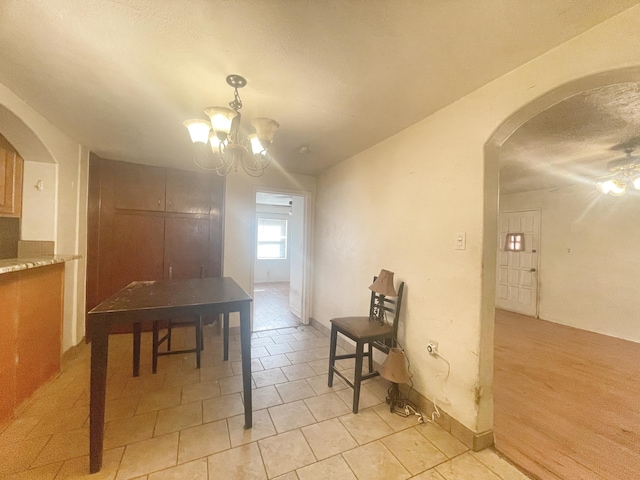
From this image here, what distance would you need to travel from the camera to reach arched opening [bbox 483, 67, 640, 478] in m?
1.55

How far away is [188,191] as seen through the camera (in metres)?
3.59

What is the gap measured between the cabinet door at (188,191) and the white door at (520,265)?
551 centimetres

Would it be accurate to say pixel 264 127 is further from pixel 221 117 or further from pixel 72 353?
pixel 72 353

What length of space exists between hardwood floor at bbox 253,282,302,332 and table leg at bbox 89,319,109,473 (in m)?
2.26

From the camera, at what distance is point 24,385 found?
188 cm

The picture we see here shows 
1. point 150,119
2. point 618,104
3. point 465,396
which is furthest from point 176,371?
point 618,104

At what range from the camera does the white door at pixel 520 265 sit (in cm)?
462

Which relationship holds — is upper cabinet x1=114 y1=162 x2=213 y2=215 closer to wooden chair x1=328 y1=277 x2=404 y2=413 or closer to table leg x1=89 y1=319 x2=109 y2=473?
table leg x1=89 y1=319 x2=109 y2=473

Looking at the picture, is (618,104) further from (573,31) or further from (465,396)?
(465,396)

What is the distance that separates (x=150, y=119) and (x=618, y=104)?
3.54 meters

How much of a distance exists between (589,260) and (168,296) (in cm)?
569

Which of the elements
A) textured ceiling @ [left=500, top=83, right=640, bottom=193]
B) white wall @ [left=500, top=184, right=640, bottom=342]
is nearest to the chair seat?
textured ceiling @ [left=500, top=83, right=640, bottom=193]

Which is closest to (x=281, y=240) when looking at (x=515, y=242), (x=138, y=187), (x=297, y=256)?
(x=297, y=256)

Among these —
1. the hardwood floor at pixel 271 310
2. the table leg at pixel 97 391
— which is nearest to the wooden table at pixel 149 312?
the table leg at pixel 97 391
